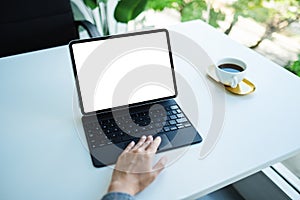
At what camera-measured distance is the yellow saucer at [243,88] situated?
2.79 ft

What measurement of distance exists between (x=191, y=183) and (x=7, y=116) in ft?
1.71

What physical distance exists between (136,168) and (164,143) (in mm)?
100

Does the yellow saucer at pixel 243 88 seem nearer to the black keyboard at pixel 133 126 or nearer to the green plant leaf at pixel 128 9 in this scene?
the black keyboard at pixel 133 126

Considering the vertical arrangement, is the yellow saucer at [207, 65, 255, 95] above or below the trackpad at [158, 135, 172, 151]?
above

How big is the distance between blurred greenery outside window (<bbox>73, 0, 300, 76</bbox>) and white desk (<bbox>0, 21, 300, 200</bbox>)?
35cm

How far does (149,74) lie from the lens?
82 centimetres

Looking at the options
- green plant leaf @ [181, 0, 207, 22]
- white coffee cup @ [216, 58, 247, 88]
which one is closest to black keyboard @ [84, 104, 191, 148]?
white coffee cup @ [216, 58, 247, 88]

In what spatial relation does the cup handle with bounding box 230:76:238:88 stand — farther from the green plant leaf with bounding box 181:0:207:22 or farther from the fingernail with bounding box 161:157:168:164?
the green plant leaf with bounding box 181:0:207:22

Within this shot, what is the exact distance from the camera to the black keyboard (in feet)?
2.31

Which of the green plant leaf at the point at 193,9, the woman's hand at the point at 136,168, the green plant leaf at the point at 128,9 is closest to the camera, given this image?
the woman's hand at the point at 136,168

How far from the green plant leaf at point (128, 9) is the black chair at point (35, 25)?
24cm

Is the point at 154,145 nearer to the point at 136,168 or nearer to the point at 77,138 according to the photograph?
the point at 136,168

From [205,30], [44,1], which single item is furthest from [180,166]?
[44,1]

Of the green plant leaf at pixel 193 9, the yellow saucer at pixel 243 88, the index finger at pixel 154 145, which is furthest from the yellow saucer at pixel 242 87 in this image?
the green plant leaf at pixel 193 9
